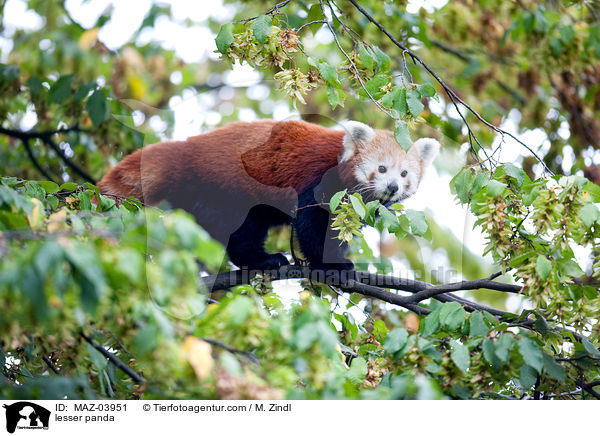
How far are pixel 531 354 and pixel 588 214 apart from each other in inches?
24.1

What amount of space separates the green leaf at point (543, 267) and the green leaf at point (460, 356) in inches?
17.4

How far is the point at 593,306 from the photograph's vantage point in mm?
2488

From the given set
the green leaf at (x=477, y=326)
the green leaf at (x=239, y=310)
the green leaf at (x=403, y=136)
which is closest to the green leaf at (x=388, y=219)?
the green leaf at (x=403, y=136)

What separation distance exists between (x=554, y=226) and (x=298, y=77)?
1.34 meters

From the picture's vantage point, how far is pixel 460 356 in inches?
87.4

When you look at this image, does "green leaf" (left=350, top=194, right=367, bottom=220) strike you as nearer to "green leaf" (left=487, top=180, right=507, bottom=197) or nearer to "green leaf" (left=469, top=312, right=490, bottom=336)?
"green leaf" (left=487, top=180, right=507, bottom=197)

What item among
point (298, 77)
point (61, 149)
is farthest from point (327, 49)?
point (298, 77)

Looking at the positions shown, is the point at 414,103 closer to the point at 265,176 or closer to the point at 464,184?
the point at 464,184

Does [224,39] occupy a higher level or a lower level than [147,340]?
higher

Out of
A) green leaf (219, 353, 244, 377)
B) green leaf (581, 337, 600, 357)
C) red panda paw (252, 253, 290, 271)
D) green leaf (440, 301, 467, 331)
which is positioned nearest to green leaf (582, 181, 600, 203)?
green leaf (581, 337, 600, 357)

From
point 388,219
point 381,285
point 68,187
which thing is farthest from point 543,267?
point 68,187

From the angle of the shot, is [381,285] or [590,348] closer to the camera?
[590,348]
